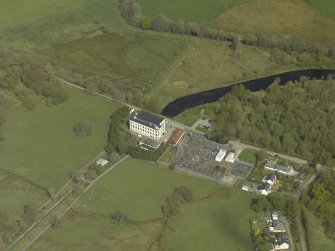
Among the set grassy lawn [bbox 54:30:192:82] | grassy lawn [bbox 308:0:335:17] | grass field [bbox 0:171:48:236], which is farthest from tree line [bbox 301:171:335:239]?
grassy lawn [bbox 308:0:335:17]

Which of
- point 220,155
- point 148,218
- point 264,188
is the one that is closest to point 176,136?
point 220,155

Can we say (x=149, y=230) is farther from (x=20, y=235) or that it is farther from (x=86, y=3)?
(x=86, y=3)

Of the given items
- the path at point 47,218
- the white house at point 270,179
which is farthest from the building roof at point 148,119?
the white house at point 270,179

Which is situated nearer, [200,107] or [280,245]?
[280,245]

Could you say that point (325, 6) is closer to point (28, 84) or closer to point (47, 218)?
point (28, 84)

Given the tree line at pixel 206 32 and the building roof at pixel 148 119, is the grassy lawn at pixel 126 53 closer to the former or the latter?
the tree line at pixel 206 32

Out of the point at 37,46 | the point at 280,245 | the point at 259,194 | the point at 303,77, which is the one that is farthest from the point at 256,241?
the point at 37,46
